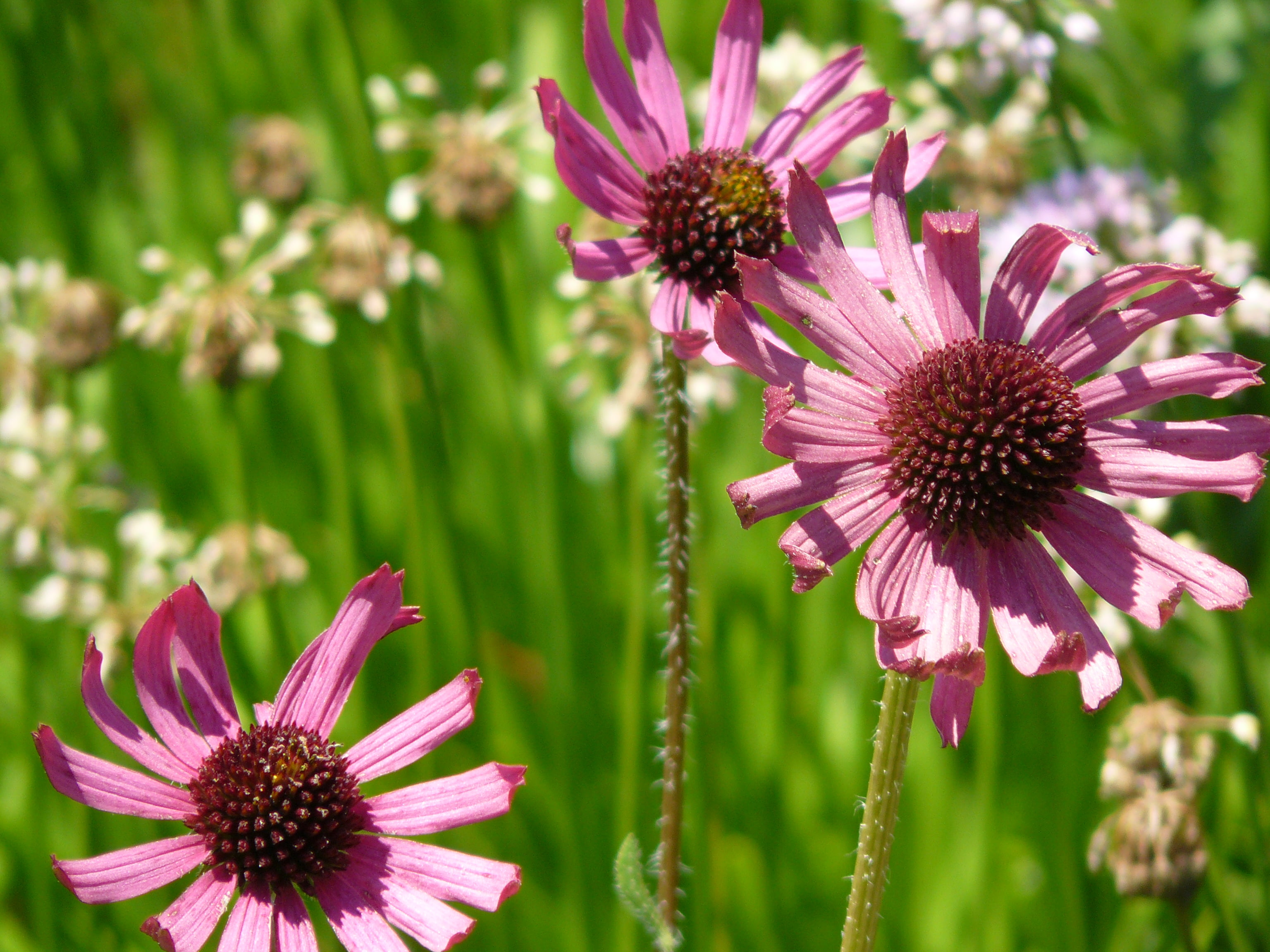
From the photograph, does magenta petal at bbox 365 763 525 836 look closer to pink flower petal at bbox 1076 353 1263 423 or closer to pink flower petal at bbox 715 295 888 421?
pink flower petal at bbox 715 295 888 421

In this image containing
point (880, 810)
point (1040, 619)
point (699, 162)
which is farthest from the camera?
point (699, 162)

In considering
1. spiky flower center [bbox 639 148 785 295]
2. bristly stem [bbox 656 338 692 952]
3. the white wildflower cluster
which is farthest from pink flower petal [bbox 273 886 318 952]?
the white wildflower cluster

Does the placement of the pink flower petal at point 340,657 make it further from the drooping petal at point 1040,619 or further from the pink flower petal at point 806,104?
the pink flower petal at point 806,104

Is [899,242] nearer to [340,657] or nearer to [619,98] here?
[619,98]

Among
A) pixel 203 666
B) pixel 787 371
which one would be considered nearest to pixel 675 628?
pixel 787 371

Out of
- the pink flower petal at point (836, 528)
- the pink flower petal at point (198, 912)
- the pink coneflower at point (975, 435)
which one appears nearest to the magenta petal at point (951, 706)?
the pink coneflower at point (975, 435)

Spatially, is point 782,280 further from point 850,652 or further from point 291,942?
point 850,652
